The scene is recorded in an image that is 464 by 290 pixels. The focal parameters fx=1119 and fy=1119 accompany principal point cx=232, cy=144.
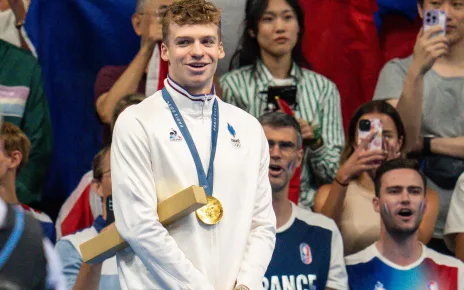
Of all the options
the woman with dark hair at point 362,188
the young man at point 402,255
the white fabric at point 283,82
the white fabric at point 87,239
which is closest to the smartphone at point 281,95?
Answer: the white fabric at point 283,82

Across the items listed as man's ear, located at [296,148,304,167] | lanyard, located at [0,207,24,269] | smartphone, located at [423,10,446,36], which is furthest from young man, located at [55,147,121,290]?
lanyard, located at [0,207,24,269]

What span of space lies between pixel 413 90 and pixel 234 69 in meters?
1.28

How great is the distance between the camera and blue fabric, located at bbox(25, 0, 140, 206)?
7.75 m

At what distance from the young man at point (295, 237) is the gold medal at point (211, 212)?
68.3 inches

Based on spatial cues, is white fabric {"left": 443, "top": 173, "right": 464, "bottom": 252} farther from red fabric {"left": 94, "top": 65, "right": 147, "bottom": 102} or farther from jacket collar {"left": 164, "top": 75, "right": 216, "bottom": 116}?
jacket collar {"left": 164, "top": 75, "right": 216, "bottom": 116}

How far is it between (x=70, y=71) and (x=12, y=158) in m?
1.31

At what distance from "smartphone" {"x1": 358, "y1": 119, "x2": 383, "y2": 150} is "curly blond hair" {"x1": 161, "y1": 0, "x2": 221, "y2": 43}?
2.44 metres

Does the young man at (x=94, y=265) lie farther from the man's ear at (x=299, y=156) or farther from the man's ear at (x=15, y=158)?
the man's ear at (x=299, y=156)

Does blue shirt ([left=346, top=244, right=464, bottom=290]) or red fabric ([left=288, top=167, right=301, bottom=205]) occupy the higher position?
red fabric ([left=288, top=167, right=301, bottom=205])

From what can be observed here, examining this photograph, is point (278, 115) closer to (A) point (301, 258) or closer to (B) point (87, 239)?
(A) point (301, 258)

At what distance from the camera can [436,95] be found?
24.8 ft

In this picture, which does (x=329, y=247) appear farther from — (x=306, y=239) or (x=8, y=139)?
(x=8, y=139)

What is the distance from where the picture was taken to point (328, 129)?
7.49 metres

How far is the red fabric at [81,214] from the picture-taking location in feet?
23.4
